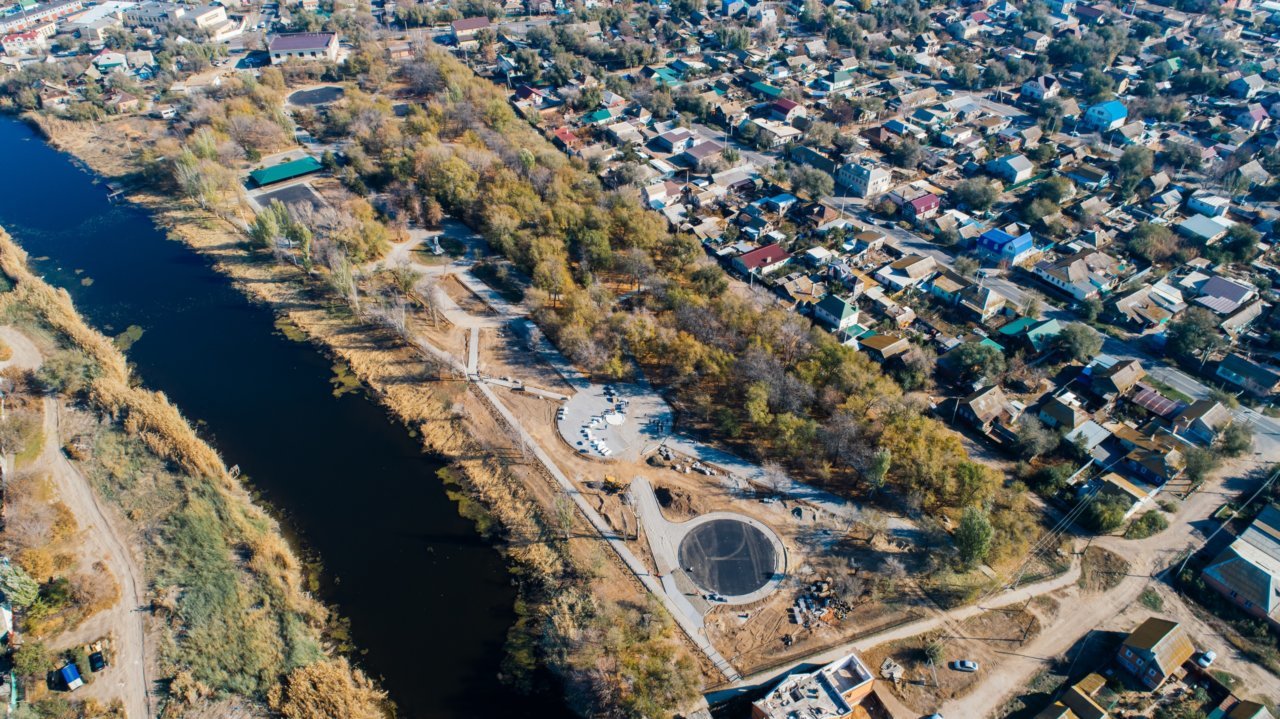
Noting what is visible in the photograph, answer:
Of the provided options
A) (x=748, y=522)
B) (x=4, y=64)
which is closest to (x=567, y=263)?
(x=748, y=522)

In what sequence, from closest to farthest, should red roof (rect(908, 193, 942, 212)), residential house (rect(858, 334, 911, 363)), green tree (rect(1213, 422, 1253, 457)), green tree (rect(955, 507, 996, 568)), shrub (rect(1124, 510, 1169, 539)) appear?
green tree (rect(955, 507, 996, 568))
shrub (rect(1124, 510, 1169, 539))
green tree (rect(1213, 422, 1253, 457))
residential house (rect(858, 334, 911, 363))
red roof (rect(908, 193, 942, 212))

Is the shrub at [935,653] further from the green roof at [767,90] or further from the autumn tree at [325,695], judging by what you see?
the green roof at [767,90]

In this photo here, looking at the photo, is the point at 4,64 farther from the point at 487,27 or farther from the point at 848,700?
the point at 848,700

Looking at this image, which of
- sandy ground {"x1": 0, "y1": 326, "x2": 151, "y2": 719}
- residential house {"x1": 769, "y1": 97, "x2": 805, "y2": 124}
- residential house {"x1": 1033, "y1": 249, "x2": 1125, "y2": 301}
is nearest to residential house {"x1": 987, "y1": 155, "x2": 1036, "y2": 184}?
residential house {"x1": 1033, "y1": 249, "x2": 1125, "y2": 301}

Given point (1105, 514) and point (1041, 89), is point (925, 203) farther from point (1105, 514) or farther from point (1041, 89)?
point (1041, 89)

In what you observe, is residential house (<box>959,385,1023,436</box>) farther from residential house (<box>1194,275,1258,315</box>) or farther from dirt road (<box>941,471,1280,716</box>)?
residential house (<box>1194,275,1258,315</box>)

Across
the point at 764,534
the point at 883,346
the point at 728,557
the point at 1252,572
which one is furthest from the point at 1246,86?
the point at 728,557
